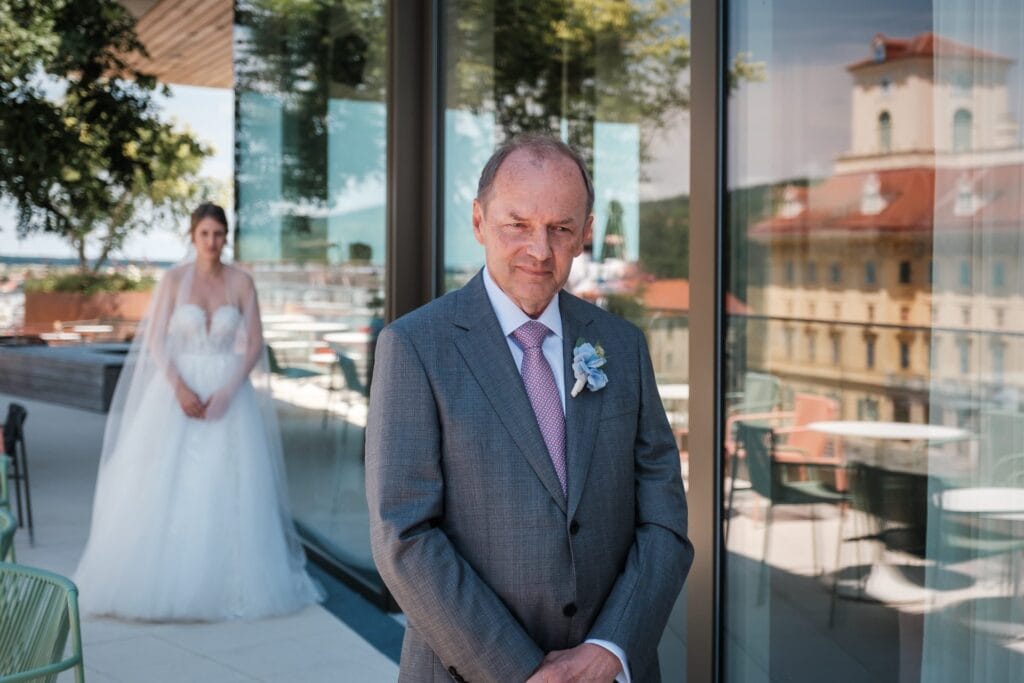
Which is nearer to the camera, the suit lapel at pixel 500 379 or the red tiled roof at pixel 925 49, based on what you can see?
the suit lapel at pixel 500 379

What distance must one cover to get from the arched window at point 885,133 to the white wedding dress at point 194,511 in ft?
11.8

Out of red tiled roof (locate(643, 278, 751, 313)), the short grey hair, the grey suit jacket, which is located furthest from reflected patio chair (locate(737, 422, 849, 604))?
the short grey hair

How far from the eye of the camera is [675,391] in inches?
139

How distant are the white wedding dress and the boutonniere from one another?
149 inches

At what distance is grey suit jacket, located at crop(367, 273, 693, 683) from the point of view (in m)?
1.70

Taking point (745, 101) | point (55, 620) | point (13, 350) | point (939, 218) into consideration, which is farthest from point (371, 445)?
point (13, 350)

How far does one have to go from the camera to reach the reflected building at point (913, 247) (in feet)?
7.78

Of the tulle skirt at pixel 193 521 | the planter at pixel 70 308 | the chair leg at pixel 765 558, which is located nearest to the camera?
the chair leg at pixel 765 558

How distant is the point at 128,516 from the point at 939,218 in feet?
13.5

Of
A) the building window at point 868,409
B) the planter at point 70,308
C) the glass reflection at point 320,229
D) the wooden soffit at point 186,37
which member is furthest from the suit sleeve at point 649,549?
the planter at point 70,308

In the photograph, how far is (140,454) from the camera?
552cm

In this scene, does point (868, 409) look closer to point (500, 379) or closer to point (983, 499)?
point (983, 499)

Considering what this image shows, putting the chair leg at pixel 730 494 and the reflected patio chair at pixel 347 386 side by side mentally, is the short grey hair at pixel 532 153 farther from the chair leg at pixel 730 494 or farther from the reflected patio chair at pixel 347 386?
the reflected patio chair at pixel 347 386

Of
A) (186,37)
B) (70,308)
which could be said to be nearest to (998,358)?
(186,37)
